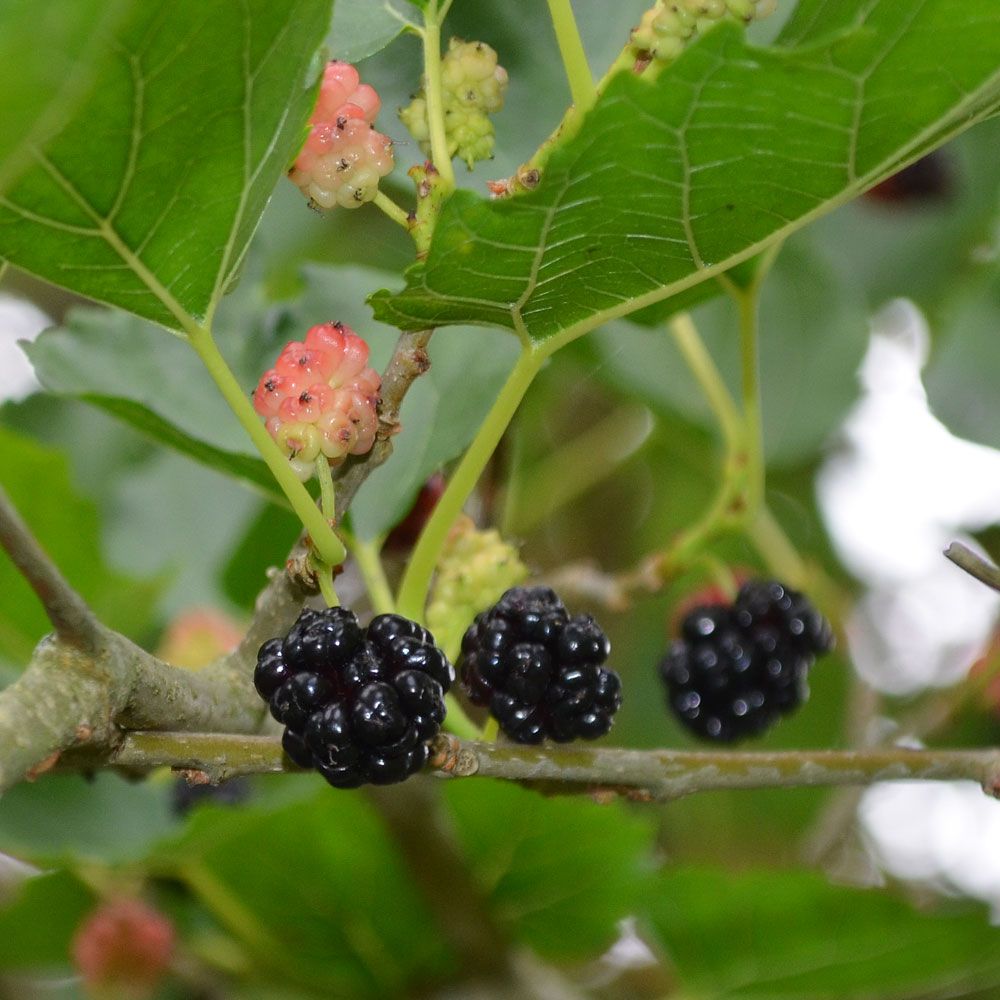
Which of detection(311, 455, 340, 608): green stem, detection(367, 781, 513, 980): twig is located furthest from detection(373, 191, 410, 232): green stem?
detection(367, 781, 513, 980): twig

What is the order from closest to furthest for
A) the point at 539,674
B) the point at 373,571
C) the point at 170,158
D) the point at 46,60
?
the point at 46,60 < the point at 170,158 < the point at 539,674 < the point at 373,571

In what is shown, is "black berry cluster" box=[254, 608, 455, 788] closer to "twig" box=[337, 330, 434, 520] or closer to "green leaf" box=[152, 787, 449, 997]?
"twig" box=[337, 330, 434, 520]

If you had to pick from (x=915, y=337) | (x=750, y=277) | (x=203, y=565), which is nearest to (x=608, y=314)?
(x=750, y=277)

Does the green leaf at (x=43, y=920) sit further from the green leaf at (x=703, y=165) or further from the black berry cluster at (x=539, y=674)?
the green leaf at (x=703, y=165)

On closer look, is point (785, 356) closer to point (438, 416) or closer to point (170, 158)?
point (438, 416)

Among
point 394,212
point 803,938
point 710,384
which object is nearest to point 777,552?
point 710,384

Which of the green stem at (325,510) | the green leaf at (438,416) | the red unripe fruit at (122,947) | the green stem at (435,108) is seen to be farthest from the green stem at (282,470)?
the red unripe fruit at (122,947)
